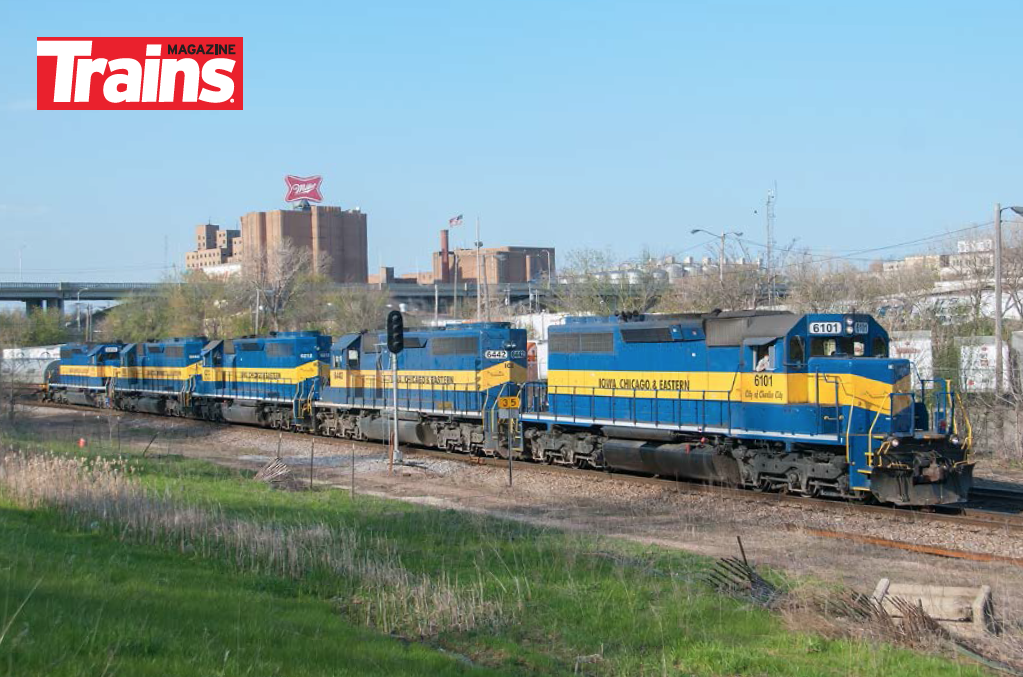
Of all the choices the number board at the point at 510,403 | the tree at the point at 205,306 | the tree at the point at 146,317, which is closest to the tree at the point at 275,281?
the tree at the point at 205,306

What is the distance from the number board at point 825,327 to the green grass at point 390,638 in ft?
21.3

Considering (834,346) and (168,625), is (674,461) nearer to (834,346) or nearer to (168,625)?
(834,346)

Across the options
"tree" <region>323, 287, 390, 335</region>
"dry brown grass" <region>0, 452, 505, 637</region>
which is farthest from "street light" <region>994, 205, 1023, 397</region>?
"tree" <region>323, 287, 390, 335</region>

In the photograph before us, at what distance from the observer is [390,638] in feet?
28.7

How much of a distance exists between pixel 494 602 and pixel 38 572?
4.61 meters

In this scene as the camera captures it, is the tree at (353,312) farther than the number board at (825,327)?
Yes

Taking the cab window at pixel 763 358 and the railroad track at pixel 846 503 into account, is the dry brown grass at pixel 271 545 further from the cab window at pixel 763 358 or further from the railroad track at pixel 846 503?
the cab window at pixel 763 358

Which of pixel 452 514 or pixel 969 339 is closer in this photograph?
pixel 452 514

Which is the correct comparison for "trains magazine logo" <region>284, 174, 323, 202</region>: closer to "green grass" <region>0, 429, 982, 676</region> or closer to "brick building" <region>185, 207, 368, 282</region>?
"brick building" <region>185, 207, 368, 282</region>

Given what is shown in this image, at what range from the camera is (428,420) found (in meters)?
29.2

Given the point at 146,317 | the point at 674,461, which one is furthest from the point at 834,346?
the point at 146,317

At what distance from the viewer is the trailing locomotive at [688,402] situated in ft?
55.3

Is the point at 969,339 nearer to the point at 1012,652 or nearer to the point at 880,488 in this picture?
the point at 880,488

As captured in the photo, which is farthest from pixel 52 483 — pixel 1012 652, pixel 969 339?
pixel 969 339
